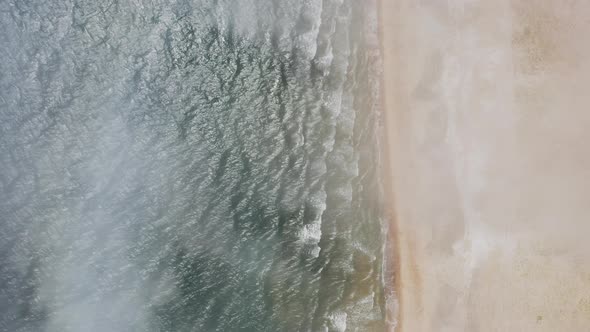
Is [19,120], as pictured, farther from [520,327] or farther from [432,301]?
[520,327]

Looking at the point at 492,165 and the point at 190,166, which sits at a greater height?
the point at 190,166

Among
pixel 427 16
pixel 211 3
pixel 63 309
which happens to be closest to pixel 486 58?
pixel 427 16

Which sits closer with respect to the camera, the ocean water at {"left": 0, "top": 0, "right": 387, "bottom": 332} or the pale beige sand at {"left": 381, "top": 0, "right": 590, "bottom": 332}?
the pale beige sand at {"left": 381, "top": 0, "right": 590, "bottom": 332}

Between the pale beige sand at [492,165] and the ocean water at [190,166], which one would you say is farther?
the ocean water at [190,166]

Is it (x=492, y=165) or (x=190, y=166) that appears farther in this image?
(x=190, y=166)
